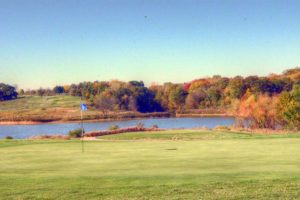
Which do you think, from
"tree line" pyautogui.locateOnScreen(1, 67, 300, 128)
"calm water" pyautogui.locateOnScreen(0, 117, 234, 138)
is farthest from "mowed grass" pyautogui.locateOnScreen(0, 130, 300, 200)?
"tree line" pyautogui.locateOnScreen(1, 67, 300, 128)

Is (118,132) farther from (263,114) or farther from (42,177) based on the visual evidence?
(42,177)

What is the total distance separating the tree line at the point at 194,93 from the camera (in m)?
94.7

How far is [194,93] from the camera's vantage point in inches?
4993

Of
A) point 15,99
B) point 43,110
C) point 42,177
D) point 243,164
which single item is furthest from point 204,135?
point 15,99

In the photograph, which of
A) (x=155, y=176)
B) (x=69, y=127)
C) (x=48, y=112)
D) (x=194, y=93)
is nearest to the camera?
(x=155, y=176)

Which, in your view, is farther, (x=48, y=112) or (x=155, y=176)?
(x=48, y=112)

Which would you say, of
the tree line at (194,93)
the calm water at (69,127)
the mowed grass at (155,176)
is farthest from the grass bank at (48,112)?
the mowed grass at (155,176)

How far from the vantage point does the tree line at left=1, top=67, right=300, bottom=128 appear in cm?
9466

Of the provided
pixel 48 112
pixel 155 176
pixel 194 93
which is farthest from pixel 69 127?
pixel 155 176

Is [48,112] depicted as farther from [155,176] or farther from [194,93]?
[155,176]

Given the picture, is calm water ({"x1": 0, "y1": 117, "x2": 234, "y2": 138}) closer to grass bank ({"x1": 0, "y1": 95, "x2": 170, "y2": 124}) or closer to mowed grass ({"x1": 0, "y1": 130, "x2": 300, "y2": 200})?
grass bank ({"x1": 0, "y1": 95, "x2": 170, "y2": 124})

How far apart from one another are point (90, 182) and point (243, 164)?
5729 millimetres

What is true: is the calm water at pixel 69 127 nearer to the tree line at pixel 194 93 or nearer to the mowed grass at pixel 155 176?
the tree line at pixel 194 93

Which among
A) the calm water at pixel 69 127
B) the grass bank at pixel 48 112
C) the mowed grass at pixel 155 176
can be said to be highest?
the grass bank at pixel 48 112
